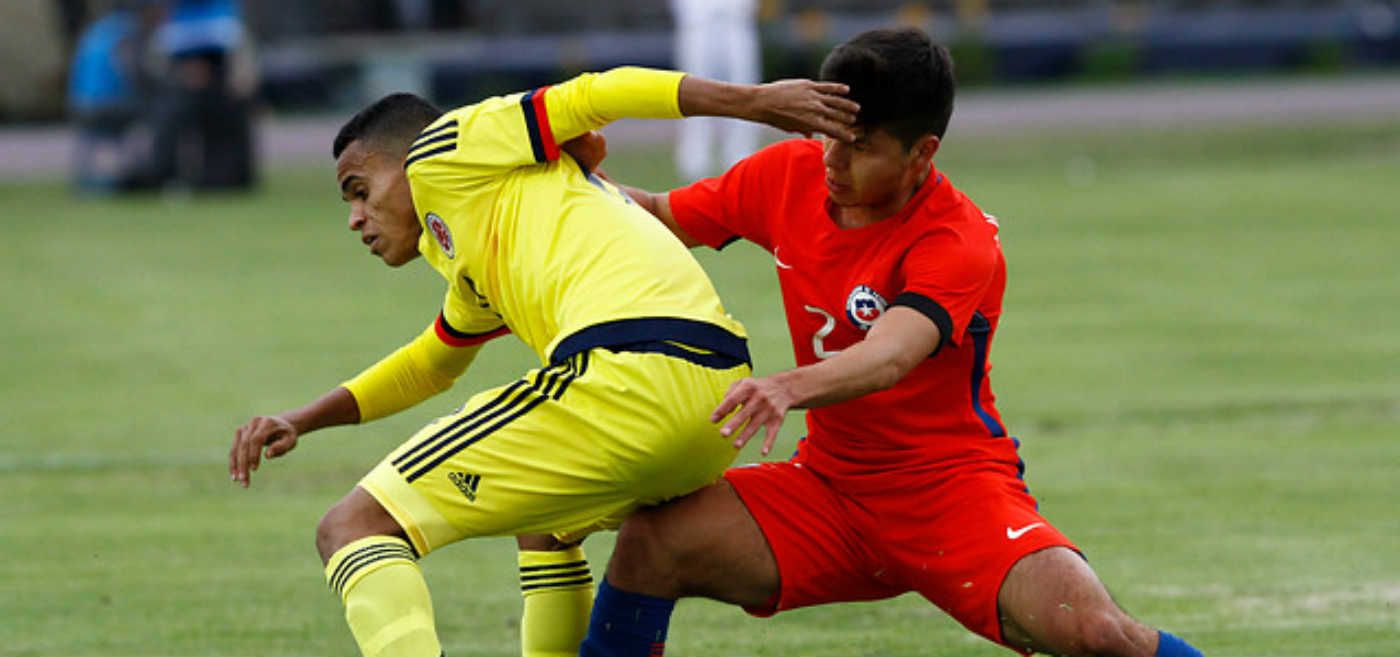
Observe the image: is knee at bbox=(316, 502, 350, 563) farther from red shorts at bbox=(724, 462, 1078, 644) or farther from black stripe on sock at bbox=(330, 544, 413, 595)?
red shorts at bbox=(724, 462, 1078, 644)

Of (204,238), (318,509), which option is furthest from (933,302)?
(204,238)

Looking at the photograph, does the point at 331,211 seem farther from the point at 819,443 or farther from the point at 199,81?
the point at 819,443

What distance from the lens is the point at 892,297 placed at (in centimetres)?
495

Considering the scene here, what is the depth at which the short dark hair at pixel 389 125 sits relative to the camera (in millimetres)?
5043

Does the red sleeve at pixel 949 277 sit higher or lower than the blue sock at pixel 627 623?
higher

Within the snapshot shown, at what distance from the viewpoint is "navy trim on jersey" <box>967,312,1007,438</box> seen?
503 cm

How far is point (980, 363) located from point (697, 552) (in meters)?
0.80

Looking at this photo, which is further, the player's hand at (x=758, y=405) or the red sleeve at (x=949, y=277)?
the red sleeve at (x=949, y=277)

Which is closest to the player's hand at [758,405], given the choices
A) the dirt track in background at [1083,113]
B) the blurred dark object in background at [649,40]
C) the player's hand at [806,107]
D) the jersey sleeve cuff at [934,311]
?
the jersey sleeve cuff at [934,311]

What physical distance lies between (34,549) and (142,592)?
862mm

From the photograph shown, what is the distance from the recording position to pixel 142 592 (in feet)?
22.9

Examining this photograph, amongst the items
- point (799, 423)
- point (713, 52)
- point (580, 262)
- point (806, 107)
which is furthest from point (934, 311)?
point (713, 52)

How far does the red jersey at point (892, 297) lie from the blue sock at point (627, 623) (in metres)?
0.53

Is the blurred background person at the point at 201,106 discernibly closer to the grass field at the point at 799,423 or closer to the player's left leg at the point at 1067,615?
the grass field at the point at 799,423
